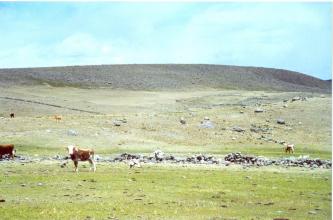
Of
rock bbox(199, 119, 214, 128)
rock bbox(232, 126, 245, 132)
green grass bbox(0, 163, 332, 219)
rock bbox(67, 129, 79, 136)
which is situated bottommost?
green grass bbox(0, 163, 332, 219)

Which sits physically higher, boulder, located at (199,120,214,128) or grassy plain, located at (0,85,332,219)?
boulder, located at (199,120,214,128)

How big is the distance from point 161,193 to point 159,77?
138973 millimetres

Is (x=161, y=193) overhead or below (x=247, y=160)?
below

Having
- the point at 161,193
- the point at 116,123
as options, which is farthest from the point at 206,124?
the point at 161,193

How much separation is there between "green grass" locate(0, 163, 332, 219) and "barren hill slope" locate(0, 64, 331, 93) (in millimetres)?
104199

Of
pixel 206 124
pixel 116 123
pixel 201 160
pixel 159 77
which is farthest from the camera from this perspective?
pixel 159 77

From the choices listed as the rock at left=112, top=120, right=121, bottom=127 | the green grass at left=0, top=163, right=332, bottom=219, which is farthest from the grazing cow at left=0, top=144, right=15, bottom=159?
the rock at left=112, top=120, right=121, bottom=127

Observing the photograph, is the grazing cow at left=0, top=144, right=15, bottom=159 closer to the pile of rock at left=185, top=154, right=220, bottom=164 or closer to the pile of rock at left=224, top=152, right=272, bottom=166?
the pile of rock at left=185, top=154, right=220, bottom=164

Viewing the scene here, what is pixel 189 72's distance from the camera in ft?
587

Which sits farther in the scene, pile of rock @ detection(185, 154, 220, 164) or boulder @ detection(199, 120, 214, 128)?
boulder @ detection(199, 120, 214, 128)

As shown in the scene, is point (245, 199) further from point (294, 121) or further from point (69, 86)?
point (69, 86)

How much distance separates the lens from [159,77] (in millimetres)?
166250

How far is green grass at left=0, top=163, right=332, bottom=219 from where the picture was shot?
22.7 meters

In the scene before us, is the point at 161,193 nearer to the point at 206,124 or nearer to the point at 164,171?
the point at 164,171
